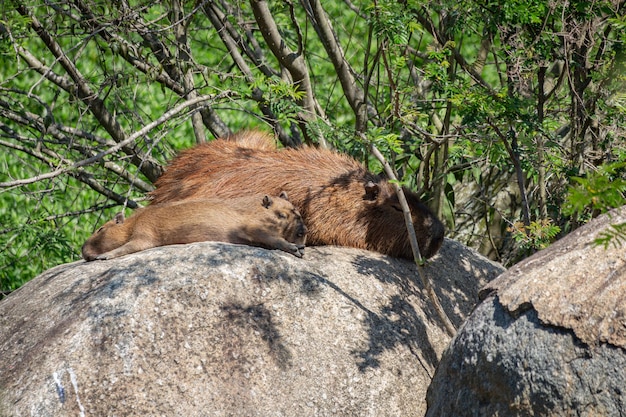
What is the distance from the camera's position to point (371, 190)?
570 cm

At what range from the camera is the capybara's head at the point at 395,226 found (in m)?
5.54

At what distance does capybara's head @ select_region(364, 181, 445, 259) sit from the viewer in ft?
18.2

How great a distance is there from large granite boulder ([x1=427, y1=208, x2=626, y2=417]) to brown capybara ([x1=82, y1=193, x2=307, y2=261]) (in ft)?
5.29

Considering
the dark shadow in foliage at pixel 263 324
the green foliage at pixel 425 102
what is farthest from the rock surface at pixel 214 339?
the green foliage at pixel 425 102

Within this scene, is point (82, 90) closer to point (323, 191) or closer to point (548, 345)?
point (323, 191)

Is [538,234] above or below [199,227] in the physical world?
below

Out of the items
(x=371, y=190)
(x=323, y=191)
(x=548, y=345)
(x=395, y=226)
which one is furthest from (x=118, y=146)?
(x=548, y=345)

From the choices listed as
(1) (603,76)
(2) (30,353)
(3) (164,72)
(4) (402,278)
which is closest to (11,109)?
(3) (164,72)

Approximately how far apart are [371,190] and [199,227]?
4.09 ft

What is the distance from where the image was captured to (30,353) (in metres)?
4.24

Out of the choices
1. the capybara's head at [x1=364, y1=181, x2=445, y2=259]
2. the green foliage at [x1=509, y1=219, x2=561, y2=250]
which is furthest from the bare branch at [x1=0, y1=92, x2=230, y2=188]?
the green foliage at [x1=509, y1=219, x2=561, y2=250]

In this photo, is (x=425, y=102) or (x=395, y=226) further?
(x=425, y=102)

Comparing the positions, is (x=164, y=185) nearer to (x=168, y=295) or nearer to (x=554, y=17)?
(x=168, y=295)

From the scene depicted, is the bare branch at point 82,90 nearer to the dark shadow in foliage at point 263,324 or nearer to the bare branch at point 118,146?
the bare branch at point 118,146
